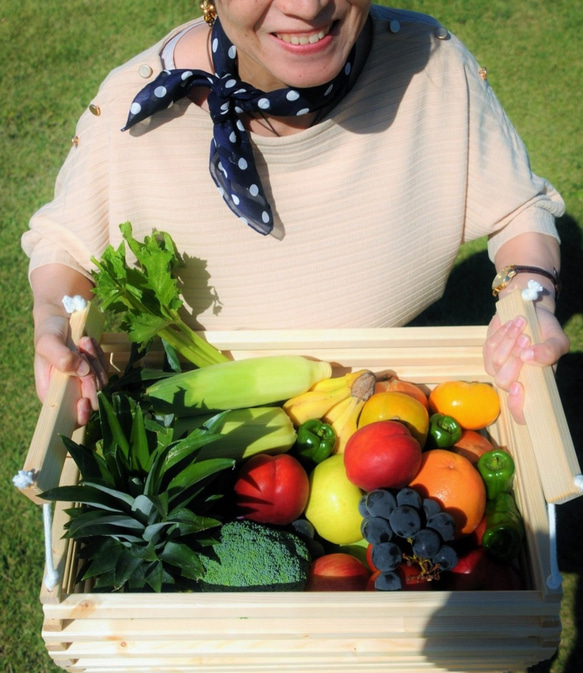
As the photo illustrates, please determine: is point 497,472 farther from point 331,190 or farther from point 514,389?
point 331,190

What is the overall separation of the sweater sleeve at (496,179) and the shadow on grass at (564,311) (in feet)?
4.37

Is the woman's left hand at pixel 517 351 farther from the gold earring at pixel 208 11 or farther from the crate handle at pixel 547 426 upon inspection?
the gold earring at pixel 208 11

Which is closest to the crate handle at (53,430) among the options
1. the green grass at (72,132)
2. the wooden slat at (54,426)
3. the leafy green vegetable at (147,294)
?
the wooden slat at (54,426)

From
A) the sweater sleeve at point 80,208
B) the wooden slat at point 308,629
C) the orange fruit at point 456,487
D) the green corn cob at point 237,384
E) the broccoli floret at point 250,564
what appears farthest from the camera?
the sweater sleeve at point 80,208

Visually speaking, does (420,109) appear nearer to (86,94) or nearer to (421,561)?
(421,561)

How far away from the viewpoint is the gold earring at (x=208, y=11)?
1571mm

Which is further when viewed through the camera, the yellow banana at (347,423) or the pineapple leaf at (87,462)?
the yellow banana at (347,423)

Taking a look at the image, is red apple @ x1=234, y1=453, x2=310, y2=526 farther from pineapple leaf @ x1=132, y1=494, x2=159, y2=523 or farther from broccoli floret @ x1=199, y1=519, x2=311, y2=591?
pineapple leaf @ x1=132, y1=494, x2=159, y2=523

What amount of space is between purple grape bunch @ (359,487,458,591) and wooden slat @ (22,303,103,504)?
0.64 metres

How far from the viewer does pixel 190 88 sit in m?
1.59

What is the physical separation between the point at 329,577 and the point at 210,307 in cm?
78

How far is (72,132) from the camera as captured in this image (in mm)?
4223

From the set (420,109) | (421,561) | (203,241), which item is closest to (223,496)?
(421,561)

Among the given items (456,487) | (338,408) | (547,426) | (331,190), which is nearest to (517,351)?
(547,426)
